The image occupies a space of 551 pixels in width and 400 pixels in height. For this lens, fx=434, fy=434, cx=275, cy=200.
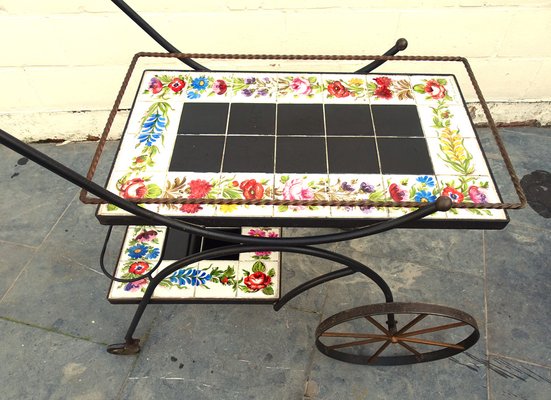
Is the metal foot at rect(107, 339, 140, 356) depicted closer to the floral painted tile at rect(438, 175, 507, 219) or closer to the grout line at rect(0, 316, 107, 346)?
the grout line at rect(0, 316, 107, 346)

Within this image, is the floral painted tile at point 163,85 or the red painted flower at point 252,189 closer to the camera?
Answer: the red painted flower at point 252,189

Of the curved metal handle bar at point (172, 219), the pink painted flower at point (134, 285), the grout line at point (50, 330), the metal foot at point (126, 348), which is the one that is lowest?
the metal foot at point (126, 348)

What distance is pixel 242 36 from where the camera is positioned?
98.2 inches

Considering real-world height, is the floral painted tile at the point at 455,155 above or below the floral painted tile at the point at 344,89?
below

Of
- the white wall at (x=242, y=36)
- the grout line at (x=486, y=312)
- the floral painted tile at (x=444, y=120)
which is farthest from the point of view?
the white wall at (x=242, y=36)

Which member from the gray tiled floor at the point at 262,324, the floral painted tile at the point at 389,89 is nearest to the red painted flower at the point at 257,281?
the gray tiled floor at the point at 262,324

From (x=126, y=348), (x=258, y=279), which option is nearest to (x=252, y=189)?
(x=258, y=279)

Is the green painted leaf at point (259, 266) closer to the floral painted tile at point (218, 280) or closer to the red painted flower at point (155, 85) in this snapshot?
the floral painted tile at point (218, 280)

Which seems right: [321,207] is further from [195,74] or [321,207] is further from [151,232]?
[151,232]

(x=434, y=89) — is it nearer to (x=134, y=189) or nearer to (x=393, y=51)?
(x=393, y=51)

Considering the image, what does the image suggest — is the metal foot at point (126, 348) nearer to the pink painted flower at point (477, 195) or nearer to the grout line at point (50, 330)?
the grout line at point (50, 330)

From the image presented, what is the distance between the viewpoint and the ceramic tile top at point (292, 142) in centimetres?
140

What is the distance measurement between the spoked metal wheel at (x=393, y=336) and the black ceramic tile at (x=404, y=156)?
1.55 ft

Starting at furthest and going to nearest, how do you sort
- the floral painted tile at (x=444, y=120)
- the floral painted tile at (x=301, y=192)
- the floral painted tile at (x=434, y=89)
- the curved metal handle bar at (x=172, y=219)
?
the floral painted tile at (x=434, y=89) → the floral painted tile at (x=444, y=120) → the floral painted tile at (x=301, y=192) → the curved metal handle bar at (x=172, y=219)
